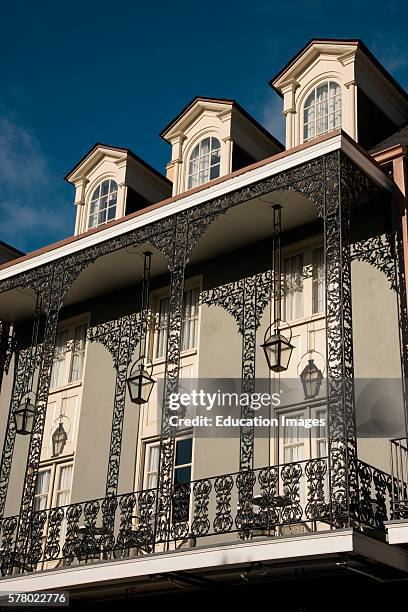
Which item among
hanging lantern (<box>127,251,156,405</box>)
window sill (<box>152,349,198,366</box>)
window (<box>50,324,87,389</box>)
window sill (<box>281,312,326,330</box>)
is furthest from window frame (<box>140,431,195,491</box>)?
window (<box>50,324,87,389</box>)

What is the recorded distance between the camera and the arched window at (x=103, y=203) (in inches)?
758

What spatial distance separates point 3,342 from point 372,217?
30.9 feet

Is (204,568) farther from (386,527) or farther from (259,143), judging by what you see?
(259,143)

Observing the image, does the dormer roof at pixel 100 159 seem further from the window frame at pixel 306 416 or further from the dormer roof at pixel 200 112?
the window frame at pixel 306 416

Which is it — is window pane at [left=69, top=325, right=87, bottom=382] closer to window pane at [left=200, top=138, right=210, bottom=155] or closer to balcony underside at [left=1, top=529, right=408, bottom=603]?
window pane at [left=200, top=138, right=210, bottom=155]

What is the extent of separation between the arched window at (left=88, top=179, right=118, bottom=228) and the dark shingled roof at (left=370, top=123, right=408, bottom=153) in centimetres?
607

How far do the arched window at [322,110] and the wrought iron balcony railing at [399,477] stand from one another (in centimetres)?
628

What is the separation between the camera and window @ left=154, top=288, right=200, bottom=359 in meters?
16.9

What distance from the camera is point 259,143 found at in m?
18.1

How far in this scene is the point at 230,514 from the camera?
1392cm

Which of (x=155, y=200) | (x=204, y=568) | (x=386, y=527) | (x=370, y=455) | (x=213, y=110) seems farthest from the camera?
(x=155, y=200)

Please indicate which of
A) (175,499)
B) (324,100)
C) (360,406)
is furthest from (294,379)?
(324,100)

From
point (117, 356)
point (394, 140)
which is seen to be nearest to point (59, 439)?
point (117, 356)

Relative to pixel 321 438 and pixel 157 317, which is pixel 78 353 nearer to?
pixel 157 317
